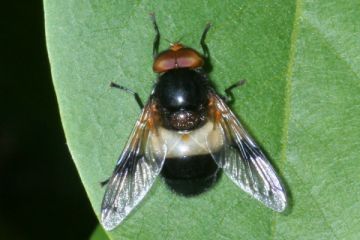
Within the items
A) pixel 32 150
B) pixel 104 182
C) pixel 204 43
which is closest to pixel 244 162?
pixel 204 43

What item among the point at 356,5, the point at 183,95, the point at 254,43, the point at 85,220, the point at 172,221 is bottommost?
the point at 85,220

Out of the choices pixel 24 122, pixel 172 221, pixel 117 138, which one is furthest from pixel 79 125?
pixel 24 122

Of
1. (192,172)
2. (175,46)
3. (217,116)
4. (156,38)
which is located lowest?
(192,172)

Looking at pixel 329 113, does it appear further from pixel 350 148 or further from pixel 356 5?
pixel 356 5

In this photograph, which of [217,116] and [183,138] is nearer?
[183,138]

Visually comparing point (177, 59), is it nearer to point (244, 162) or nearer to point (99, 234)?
point (244, 162)

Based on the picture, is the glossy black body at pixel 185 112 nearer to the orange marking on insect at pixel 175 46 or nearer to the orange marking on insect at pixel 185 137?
the orange marking on insect at pixel 185 137
